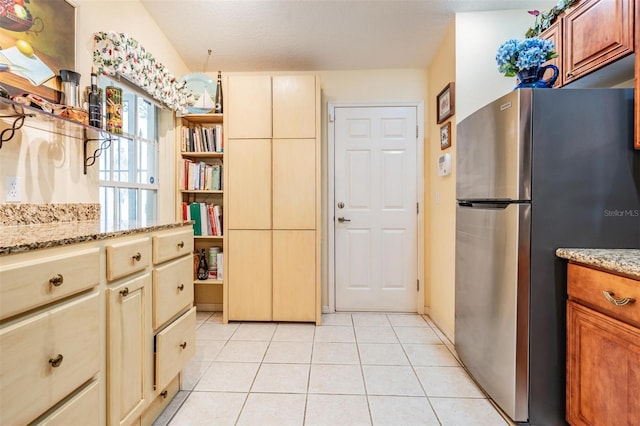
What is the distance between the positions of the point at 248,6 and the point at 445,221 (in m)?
2.19

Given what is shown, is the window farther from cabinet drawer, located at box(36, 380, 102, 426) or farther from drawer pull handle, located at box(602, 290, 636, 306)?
drawer pull handle, located at box(602, 290, 636, 306)

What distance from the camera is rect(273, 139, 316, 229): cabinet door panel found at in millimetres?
2684

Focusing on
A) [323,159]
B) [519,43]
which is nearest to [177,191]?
[323,159]

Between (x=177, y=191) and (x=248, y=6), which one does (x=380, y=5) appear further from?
(x=177, y=191)

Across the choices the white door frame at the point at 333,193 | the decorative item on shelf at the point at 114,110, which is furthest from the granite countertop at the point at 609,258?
the decorative item on shelf at the point at 114,110

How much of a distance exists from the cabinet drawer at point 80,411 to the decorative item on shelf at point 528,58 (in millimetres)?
2234

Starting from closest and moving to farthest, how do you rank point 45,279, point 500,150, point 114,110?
point 45,279 → point 500,150 → point 114,110

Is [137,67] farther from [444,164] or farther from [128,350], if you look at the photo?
[444,164]

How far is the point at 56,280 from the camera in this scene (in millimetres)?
876

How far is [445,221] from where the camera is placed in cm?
253

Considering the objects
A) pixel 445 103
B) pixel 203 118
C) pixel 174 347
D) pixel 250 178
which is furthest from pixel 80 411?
pixel 445 103

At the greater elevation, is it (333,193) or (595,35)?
(595,35)

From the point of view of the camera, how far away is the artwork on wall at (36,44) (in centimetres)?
126

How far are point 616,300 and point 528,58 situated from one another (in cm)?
A: 115
